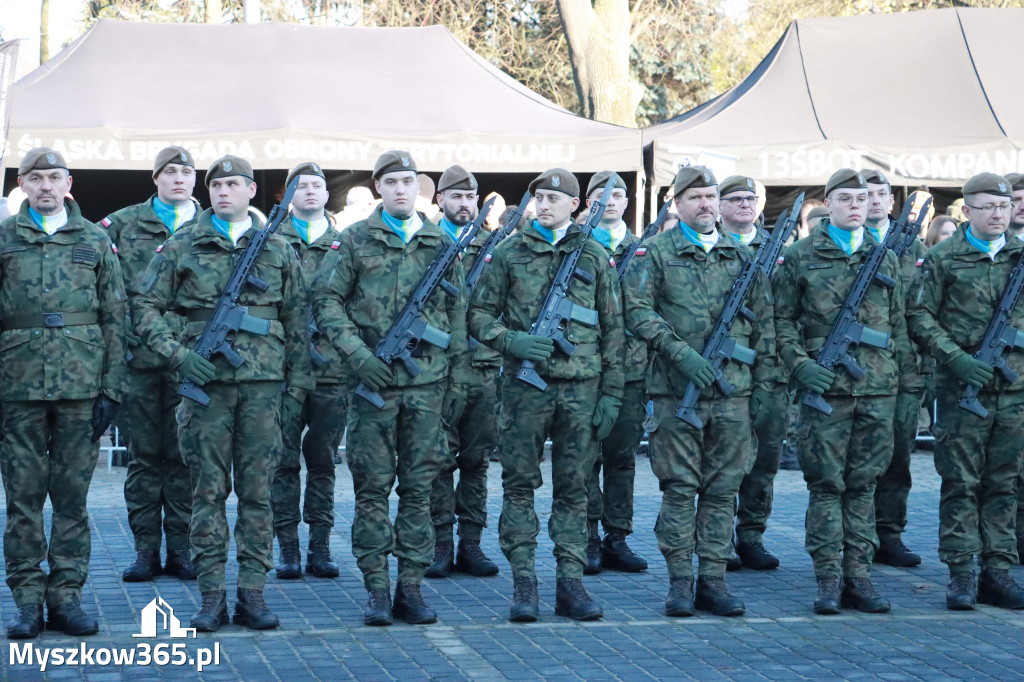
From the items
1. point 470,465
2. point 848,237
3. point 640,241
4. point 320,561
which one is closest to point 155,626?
point 320,561

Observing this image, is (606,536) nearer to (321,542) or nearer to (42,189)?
(321,542)

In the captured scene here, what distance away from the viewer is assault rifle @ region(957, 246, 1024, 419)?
736 centimetres

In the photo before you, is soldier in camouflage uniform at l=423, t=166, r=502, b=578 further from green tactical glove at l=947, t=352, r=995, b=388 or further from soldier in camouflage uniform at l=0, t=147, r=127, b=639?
green tactical glove at l=947, t=352, r=995, b=388

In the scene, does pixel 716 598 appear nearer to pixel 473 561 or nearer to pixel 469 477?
pixel 473 561

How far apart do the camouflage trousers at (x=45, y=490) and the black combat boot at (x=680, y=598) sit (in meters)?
2.79

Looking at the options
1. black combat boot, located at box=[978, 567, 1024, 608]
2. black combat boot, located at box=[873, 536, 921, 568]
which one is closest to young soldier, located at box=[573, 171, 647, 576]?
black combat boot, located at box=[873, 536, 921, 568]

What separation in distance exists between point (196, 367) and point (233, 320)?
0.29 m

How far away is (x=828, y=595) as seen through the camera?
733cm

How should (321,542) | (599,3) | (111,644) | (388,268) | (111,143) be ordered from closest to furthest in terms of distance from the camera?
Answer: (111,644) < (388,268) < (321,542) < (111,143) < (599,3)

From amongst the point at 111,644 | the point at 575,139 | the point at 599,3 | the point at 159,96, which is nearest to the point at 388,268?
the point at 111,644

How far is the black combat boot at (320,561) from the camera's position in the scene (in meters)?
8.16

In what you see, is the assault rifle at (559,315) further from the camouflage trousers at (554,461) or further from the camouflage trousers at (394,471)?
the camouflage trousers at (394,471)

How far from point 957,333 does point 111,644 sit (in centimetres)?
439

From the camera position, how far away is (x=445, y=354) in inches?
283
